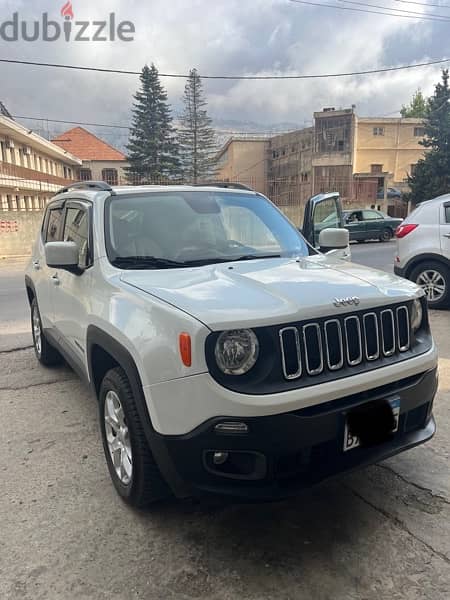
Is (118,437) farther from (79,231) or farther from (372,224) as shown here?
(372,224)

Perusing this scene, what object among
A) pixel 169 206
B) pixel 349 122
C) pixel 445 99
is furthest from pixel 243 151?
pixel 169 206

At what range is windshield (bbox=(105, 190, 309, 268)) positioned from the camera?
10.7 feet

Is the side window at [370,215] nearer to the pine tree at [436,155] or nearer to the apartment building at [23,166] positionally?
the pine tree at [436,155]

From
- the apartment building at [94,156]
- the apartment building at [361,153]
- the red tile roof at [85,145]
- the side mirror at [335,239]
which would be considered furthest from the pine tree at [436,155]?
the side mirror at [335,239]

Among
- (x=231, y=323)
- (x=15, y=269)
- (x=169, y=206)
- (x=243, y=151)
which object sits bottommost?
(x=15, y=269)

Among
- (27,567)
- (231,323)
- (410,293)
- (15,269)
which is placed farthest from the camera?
(15,269)

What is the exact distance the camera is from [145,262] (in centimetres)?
315

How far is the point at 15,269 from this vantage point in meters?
15.6

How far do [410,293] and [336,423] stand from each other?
952 millimetres

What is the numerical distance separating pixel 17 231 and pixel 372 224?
15201mm

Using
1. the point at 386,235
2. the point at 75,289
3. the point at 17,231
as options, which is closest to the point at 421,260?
the point at 75,289

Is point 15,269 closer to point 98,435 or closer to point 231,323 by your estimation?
point 98,435

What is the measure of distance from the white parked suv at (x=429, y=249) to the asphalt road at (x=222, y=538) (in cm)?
442

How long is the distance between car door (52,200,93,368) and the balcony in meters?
27.4
